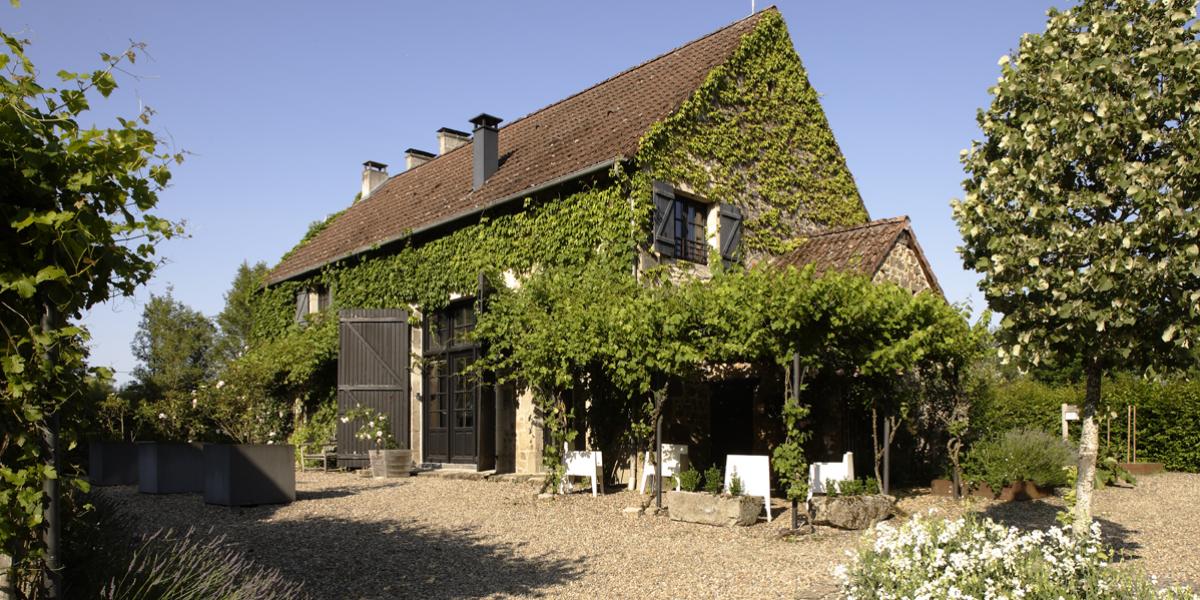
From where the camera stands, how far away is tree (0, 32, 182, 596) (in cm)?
318

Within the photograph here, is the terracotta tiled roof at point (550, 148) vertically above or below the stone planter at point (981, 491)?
above

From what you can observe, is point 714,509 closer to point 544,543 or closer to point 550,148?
point 544,543

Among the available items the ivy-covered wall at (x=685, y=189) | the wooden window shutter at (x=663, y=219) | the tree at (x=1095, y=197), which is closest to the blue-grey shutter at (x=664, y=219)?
the wooden window shutter at (x=663, y=219)

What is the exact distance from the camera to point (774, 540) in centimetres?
804

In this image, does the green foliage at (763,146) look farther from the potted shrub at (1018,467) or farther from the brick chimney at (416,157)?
the brick chimney at (416,157)

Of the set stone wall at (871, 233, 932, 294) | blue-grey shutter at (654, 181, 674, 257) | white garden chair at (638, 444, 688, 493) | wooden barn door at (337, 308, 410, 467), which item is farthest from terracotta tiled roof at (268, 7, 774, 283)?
white garden chair at (638, 444, 688, 493)

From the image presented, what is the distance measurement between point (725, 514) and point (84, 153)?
6688mm

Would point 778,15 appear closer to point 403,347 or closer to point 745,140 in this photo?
point 745,140

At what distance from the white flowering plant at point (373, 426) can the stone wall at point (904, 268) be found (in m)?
8.20

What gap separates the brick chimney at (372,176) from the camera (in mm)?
22125

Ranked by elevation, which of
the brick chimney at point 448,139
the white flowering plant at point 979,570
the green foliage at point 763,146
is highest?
the brick chimney at point 448,139

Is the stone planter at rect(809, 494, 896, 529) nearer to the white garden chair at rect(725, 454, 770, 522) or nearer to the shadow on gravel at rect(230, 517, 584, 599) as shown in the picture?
the white garden chair at rect(725, 454, 770, 522)

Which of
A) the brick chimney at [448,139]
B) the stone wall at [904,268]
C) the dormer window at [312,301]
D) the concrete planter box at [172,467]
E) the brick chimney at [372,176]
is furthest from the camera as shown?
the brick chimney at [372,176]

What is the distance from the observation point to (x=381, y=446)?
14.8 m
